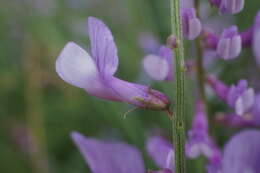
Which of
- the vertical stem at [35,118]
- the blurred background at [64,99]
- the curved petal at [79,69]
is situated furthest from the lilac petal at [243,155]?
the vertical stem at [35,118]

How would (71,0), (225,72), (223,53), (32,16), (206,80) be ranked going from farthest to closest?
(71,0) < (32,16) < (225,72) < (206,80) < (223,53)

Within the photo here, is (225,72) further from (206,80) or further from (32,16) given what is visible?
(32,16)

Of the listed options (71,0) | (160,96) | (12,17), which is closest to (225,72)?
(160,96)

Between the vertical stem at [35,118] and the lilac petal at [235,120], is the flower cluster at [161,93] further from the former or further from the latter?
the vertical stem at [35,118]

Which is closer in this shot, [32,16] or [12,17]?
[32,16]

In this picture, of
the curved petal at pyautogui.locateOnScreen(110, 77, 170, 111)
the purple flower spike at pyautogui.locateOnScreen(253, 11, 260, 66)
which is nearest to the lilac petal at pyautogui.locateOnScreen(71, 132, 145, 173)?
the curved petal at pyautogui.locateOnScreen(110, 77, 170, 111)

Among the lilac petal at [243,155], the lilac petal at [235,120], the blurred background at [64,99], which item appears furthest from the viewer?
the blurred background at [64,99]

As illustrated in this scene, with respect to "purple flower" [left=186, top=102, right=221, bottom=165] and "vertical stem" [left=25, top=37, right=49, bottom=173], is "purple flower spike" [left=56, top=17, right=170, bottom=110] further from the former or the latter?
"vertical stem" [left=25, top=37, right=49, bottom=173]
